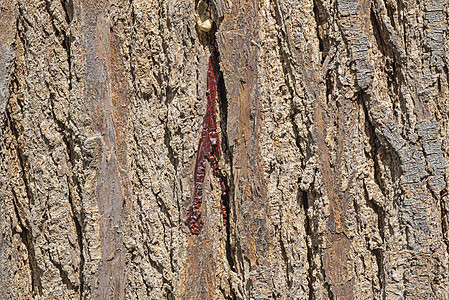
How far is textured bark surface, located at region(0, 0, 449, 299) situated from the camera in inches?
53.9

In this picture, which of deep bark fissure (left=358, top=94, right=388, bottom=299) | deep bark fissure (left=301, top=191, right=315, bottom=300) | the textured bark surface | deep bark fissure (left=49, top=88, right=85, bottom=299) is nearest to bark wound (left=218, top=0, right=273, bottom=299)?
the textured bark surface

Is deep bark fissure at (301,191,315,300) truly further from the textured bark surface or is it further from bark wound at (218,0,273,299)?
bark wound at (218,0,273,299)

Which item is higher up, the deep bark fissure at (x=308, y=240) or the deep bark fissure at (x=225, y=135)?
the deep bark fissure at (x=225, y=135)

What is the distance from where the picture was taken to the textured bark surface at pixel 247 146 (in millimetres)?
1369

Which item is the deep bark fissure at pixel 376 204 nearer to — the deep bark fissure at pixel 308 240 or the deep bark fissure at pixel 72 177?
the deep bark fissure at pixel 308 240

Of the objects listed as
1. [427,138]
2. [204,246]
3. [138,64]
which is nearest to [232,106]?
[138,64]

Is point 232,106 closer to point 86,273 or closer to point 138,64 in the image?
point 138,64

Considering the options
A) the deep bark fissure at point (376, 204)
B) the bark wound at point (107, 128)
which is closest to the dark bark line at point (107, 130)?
the bark wound at point (107, 128)

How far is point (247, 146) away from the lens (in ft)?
4.52

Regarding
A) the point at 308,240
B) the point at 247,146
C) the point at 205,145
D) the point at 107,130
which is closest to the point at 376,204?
the point at 308,240

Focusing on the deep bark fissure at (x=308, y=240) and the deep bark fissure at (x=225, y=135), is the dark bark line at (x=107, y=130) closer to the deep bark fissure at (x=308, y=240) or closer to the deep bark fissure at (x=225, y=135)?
the deep bark fissure at (x=225, y=135)

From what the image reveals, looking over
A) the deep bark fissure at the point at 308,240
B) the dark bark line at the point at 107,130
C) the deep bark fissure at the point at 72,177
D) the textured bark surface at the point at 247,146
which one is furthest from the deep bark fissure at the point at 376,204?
the deep bark fissure at the point at 72,177

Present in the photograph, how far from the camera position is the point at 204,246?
1422 millimetres

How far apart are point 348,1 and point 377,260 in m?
0.86
